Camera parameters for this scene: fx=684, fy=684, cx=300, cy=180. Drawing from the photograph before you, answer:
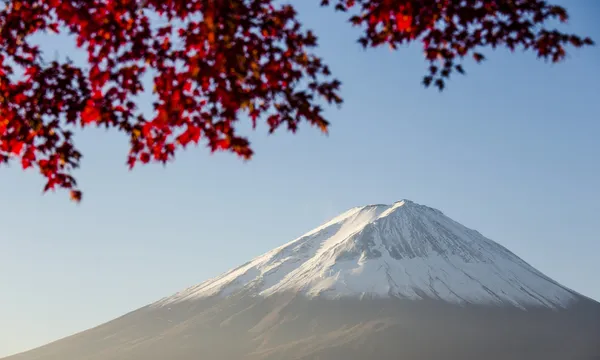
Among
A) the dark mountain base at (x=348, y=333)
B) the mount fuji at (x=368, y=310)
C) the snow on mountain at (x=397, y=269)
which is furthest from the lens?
the snow on mountain at (x=397, y=269)

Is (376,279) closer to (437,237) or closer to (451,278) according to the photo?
(451,278)

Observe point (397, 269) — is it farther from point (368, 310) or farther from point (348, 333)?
point (348, 333)

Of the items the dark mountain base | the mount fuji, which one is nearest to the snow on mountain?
the mount fuji

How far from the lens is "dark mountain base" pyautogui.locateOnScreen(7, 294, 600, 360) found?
444 feet

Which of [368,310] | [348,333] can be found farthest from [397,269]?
[348,333]

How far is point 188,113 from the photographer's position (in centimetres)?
636

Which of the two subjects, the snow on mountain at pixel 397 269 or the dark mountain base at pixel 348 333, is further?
the snow on mountain at pixel 397 269

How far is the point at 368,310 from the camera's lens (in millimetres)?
148750

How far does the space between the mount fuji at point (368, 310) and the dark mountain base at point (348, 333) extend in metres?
0.27

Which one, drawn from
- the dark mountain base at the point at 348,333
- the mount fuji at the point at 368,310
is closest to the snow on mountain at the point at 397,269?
the mount fuji at the point at 368,310

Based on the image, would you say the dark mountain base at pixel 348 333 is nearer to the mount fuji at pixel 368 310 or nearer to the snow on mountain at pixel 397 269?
the mount fuji at pixel 368 310

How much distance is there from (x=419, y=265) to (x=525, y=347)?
112 feet

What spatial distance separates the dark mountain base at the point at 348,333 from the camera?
13525 centimetres

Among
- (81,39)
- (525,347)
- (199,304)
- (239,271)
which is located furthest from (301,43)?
(239,271)
